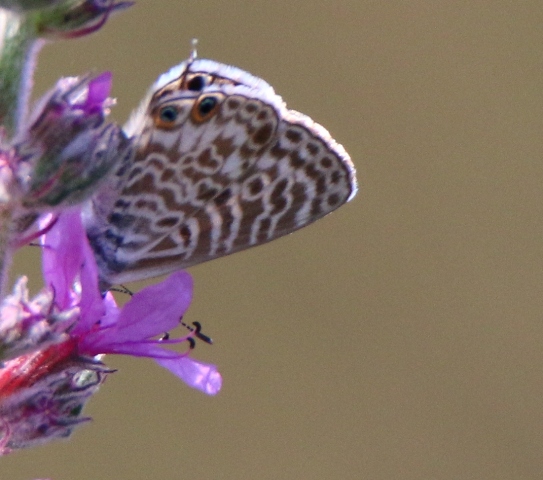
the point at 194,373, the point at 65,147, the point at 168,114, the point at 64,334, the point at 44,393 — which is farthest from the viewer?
the point at 194,373

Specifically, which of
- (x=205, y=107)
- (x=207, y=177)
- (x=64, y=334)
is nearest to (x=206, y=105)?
(x=205, y=107)

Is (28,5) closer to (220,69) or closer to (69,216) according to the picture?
(69,216)

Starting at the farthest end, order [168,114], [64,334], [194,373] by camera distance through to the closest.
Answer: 1. [194,373]
2. [168,114]
3. [64,334]

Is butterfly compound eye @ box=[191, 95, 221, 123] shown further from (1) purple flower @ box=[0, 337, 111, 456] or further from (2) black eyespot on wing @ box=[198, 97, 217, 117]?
(1) purple flower @ box=[0, 337, 111, 456]

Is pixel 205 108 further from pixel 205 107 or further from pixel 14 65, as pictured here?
pixel 14 65

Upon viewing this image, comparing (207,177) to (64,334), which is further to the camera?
(207,177)

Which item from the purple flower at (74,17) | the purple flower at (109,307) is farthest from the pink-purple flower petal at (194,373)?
the purple flower at (74,17)

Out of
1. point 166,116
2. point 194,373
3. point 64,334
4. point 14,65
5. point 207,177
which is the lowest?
point 194,373
